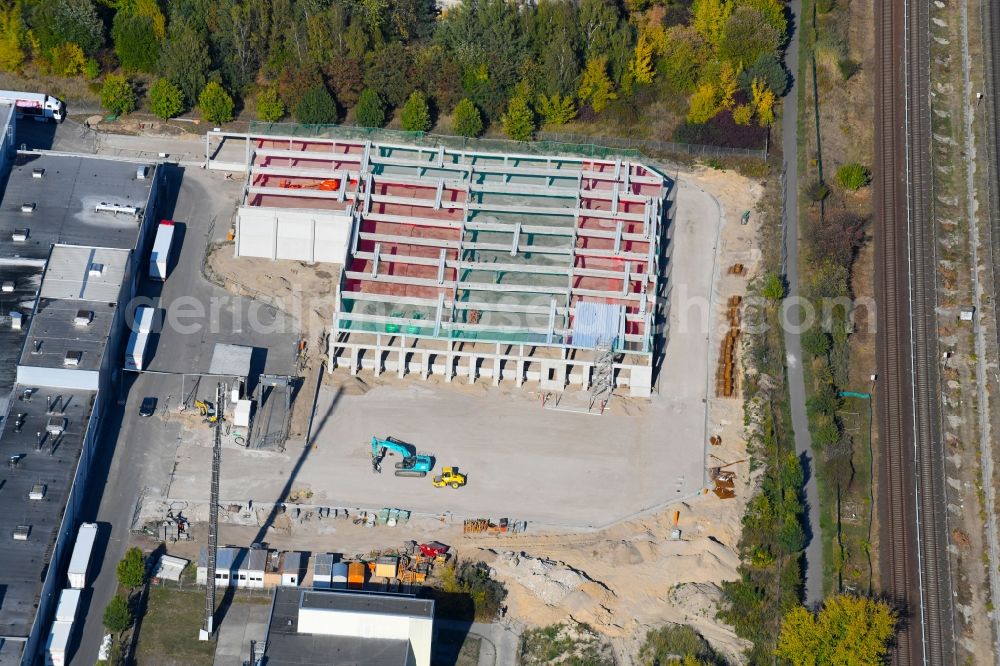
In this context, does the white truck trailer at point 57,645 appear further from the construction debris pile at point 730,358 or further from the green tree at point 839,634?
the construction debris pile at point 730,358

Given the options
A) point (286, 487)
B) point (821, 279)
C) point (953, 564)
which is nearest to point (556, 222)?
point (821, 279)

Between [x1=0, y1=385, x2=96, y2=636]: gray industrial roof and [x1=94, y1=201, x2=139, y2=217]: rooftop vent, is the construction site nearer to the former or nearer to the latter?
[x1=0, y1=385, x2=96, y2=636]: gray industrial roof

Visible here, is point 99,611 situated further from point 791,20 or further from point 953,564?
point 791,20

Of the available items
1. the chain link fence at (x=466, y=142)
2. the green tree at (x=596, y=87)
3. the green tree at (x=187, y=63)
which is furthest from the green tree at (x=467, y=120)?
the green tree at (x=187, y=63)

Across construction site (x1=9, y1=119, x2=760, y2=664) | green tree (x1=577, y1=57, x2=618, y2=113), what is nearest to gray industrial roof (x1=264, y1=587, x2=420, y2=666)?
construction site (x1=9, y1=119, x2=760, y2=664)

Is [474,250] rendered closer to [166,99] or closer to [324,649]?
[166,99]

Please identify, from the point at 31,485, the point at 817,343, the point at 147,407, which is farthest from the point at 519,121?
the point at 31,485
